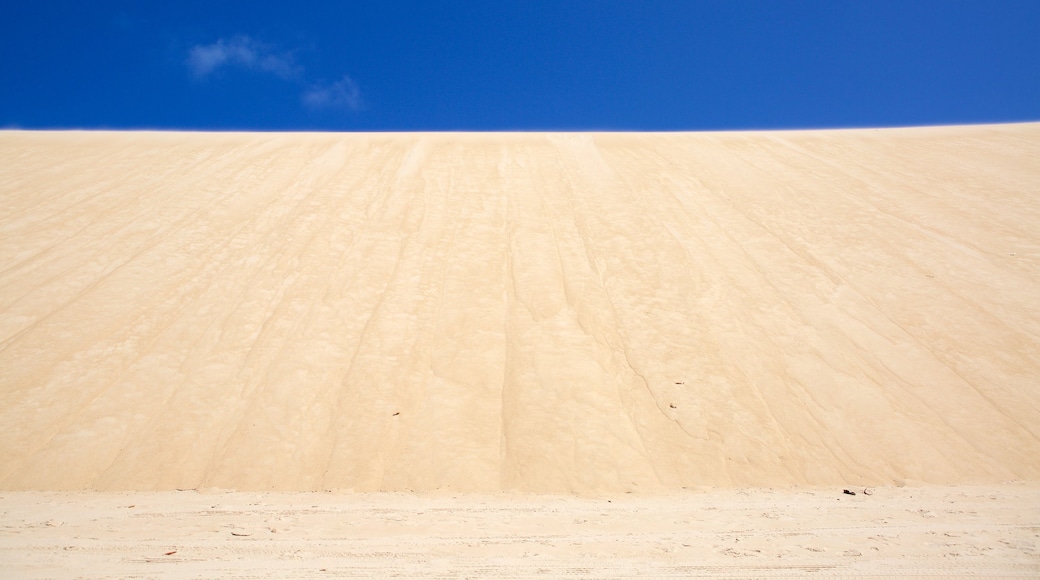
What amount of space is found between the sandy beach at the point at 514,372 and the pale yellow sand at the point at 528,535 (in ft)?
0.08

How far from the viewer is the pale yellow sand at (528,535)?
9.42 feet

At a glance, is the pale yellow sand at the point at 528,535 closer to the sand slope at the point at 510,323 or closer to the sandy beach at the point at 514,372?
the sandy beach at the point at 514,372

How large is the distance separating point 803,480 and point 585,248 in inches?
161

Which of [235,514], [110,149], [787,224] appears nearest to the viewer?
[235,514]

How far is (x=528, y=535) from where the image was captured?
336 centimetres

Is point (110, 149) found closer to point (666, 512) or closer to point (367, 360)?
point (367, 360)

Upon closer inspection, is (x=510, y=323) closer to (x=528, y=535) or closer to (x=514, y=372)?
(x=514, y=372)

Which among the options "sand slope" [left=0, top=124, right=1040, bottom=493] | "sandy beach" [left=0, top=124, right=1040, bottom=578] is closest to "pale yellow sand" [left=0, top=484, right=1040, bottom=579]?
"sandy beach" [left=0, top=124, right=1040, bottom=578]

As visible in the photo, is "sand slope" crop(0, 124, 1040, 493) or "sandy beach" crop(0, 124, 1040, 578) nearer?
"sandy beach" crop(0, 124, 1040, 578)

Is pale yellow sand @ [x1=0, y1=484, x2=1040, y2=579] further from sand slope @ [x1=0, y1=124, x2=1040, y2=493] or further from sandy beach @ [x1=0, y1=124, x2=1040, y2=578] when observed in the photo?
sand slope @ [x1=0, y1=124, x2=1040, y2=493]

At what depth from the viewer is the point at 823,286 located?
283 inches

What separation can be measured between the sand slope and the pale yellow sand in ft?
1.55

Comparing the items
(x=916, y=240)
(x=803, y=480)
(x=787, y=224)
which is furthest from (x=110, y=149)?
(x=916, y=240)

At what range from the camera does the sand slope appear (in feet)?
15.7
